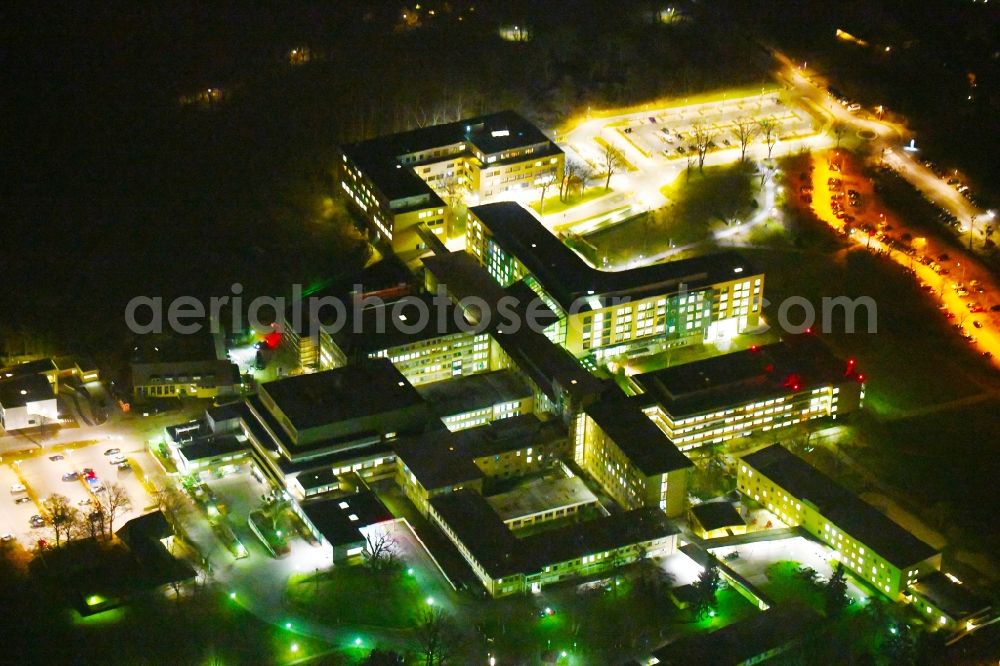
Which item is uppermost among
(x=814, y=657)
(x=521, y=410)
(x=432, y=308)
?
(x=432, y=308)

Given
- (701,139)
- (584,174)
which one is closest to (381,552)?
(584,174)

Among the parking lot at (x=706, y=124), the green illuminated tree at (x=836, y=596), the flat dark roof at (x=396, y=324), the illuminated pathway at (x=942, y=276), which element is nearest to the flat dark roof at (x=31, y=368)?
the flat dark roof at (x=396, y=324)

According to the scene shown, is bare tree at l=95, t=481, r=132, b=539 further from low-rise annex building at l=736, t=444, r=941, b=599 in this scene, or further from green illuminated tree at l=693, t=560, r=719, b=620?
low-rise annex building at l=736, t=444, r=941, b=599

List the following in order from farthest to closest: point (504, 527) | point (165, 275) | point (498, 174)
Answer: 1. point (498, 174)
2. point (165, 275)
3. point (504, 527)

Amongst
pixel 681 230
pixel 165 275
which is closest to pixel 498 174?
pixel 681 230

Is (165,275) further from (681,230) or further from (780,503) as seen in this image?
(780,503)

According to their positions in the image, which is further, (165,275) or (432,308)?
(165,275)

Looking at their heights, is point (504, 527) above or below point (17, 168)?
below

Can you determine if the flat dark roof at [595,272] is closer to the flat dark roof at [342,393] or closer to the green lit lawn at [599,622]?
the flat dark roof at [342,393]
